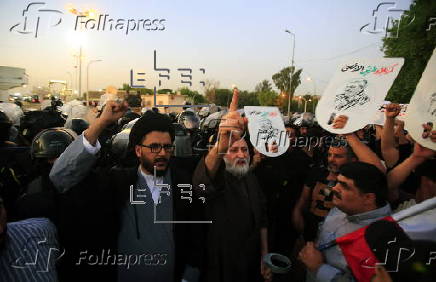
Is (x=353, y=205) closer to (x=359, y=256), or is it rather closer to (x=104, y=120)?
(x=359, y=256)

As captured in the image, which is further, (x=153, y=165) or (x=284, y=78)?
(x=284, y=78)

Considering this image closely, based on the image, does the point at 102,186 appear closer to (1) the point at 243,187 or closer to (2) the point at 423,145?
(1) the point at 243,187

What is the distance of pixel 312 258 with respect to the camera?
1782 millimetres

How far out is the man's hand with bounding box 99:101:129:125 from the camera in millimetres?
1724

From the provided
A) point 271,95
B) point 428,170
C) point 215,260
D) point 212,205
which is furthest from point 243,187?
point 271,95

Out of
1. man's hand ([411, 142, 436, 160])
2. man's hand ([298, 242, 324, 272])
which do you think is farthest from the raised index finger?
man's hand ([411, 142, 436, 160])

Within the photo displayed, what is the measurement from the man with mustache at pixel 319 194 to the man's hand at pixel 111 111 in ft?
6.06

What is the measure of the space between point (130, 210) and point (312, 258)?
123 centimetres

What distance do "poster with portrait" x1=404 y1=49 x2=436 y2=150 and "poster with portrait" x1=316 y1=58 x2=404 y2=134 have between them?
0.18 metres

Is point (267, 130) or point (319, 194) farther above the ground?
point (267, 130)

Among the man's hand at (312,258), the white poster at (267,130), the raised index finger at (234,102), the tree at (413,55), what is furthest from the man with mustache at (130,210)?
the tree at (413,55)

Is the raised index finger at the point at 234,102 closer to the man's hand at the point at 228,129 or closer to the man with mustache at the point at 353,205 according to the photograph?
the man's hand at the point at 228,129

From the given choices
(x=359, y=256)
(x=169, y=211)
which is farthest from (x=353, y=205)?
(x=169, y=211)

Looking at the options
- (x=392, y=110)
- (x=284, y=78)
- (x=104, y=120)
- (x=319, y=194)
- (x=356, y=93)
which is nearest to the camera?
(x=104, y=120)
